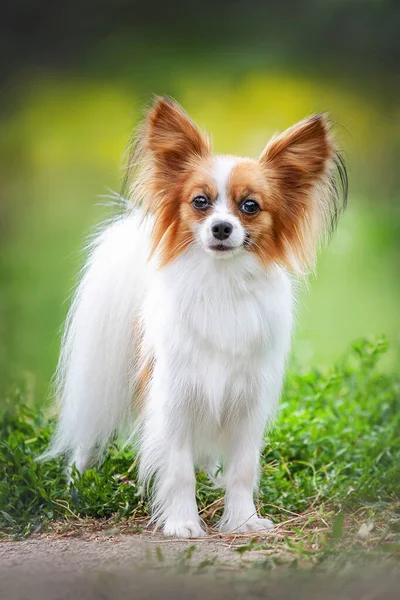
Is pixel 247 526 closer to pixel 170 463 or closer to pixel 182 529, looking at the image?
pixel 182 529

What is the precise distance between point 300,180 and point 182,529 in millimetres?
1222

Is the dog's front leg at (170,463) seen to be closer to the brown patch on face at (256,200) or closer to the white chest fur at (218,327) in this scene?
the white chest fur at (218,327)

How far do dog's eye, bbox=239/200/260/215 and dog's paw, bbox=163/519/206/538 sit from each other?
1035 millimetres

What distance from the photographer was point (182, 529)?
9.56 ft

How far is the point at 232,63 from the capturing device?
2887 millimetres

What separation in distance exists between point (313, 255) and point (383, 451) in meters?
1.03

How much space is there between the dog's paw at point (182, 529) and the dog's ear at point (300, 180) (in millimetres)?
924

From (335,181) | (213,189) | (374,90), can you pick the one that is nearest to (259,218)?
(213,189)

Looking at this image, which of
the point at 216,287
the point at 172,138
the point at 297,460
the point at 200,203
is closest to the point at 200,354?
the point at 216,287

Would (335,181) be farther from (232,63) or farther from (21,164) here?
(21,164)

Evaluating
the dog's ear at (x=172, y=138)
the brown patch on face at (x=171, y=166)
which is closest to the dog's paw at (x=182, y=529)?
the brown patch on face at (x=171, y=166)

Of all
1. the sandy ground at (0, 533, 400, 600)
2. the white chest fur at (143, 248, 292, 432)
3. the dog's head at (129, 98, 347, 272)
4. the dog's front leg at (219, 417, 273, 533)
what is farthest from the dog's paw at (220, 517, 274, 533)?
the dog's head at (129, 98, 347, 272)

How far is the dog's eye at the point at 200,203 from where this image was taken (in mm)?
2834

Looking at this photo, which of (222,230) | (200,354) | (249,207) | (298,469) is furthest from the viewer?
(298,469)
